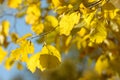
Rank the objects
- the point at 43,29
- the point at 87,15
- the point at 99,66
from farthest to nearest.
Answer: the point at 99,66 < the point at 43,29 < the point at 87,15

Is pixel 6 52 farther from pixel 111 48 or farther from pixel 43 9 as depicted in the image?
pixel 111 48

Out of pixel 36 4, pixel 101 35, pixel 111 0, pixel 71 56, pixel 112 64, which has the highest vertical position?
pixel 71 56

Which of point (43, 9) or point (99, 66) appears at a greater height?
point (43, 9)

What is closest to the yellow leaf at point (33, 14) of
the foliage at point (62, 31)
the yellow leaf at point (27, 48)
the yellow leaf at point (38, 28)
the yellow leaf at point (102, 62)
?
the foliage at point (62, 31)

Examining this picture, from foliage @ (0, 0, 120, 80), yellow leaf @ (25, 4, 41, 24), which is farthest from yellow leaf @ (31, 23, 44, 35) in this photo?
yellow leaf @ (25, 4, 41, 24)

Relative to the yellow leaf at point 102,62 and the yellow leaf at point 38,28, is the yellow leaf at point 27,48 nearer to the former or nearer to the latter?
the yellow leaf at point 38,28

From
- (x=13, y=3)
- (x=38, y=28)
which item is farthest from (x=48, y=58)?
(x=13, y=3)

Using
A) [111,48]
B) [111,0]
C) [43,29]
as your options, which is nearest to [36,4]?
[43,29]

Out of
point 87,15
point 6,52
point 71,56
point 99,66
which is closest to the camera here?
point 87,15
